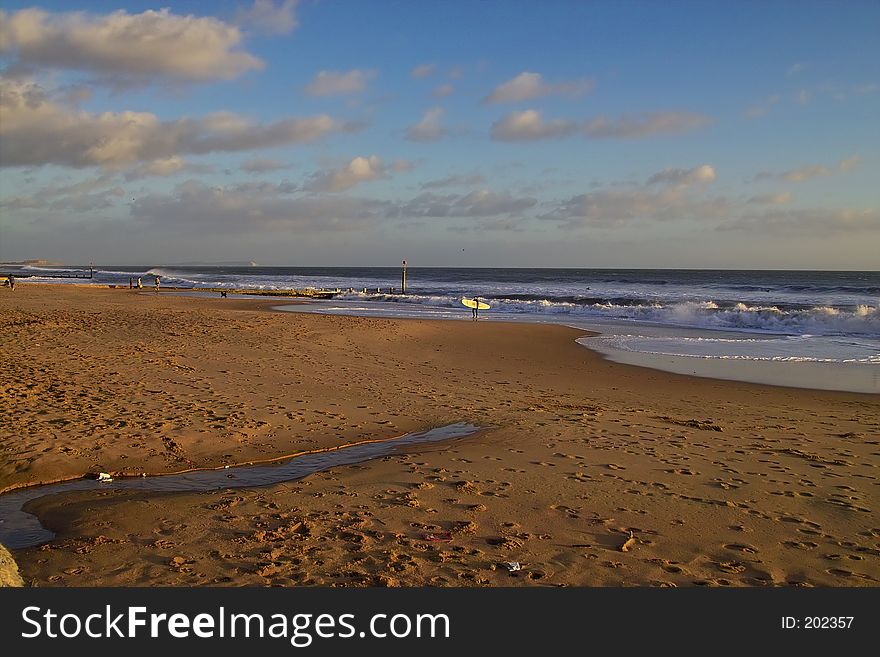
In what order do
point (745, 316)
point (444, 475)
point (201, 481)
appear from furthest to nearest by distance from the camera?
point (745, 316), point (444, 475), point (201, 481)

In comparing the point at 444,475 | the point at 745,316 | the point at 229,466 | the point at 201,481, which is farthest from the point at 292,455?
the point at 745,316

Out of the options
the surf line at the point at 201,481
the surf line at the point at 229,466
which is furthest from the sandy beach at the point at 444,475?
the surf line at the point at 201,481

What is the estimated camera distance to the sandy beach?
4586mm

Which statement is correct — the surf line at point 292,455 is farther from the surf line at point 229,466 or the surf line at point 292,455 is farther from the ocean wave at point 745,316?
the ocean wave at point 745,316

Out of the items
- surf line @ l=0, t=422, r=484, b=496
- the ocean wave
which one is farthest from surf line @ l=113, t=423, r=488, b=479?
the ocean wave

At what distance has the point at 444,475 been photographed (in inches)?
264

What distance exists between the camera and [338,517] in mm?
5445

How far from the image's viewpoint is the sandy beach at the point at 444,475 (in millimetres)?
4586

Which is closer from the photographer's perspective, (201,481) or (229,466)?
(201,481)

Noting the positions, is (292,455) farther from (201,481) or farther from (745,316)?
(745,316)

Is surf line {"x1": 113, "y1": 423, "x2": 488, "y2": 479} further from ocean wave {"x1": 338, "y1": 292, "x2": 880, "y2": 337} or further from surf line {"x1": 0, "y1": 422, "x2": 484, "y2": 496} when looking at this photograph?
ocean wave {"x1": 338, "y1": 292, "x2": 880, "y2": 337}

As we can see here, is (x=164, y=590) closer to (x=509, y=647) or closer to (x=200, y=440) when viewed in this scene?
(x=509, y=647)

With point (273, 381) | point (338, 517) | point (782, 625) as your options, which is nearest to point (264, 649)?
point (338, 517)

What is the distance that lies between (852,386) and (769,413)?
14.0 feet
